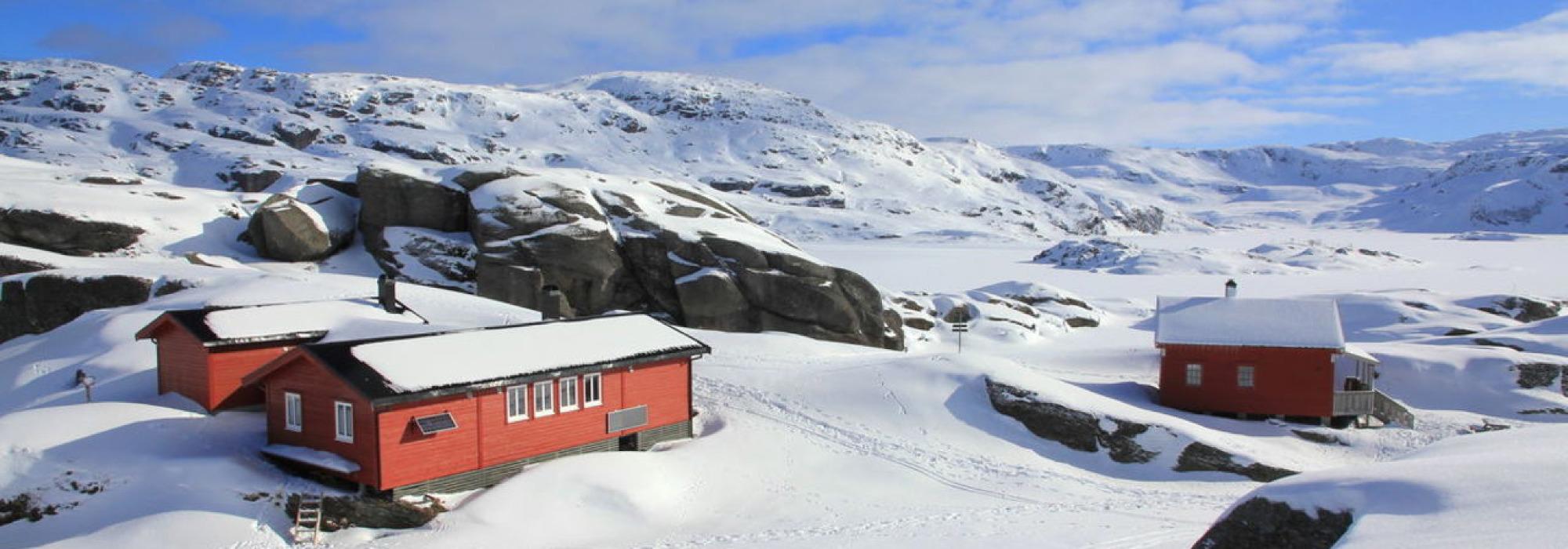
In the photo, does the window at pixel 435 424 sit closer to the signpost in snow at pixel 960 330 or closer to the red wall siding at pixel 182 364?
the red wall siding at pixel 182 364

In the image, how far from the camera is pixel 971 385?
3231 centimetres

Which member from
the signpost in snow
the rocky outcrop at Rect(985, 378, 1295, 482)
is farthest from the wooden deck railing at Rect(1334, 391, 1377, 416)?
the signpost in snow

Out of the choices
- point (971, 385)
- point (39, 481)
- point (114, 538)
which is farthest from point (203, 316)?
point (971, 385)

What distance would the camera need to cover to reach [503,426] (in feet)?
75.4

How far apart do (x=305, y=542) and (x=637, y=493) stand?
6966 mm

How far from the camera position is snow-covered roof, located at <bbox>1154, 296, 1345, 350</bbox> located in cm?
3491

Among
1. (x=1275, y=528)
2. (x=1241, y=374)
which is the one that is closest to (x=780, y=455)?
(x=1275, y=528)

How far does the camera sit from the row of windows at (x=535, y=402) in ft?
70.0

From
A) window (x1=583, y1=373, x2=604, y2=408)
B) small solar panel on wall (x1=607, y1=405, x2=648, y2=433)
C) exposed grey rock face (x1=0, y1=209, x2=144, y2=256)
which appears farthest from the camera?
exposed grey rock face (x1=0, y1=209, x2=144, y2=256)

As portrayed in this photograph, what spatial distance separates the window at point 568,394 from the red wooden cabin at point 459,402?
23 millimetres

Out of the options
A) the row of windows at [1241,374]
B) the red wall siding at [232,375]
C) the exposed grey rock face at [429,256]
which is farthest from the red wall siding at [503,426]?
the exposed grey rock face at [429,256]

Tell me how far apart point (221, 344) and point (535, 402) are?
8.39m

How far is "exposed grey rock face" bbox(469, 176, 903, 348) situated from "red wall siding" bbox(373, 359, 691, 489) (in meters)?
16.5

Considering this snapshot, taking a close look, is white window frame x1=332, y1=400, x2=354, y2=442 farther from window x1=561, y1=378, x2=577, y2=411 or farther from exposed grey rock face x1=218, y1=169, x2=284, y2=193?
exposed grey rock face x1=218, y1=169, x2=284, y2=193
